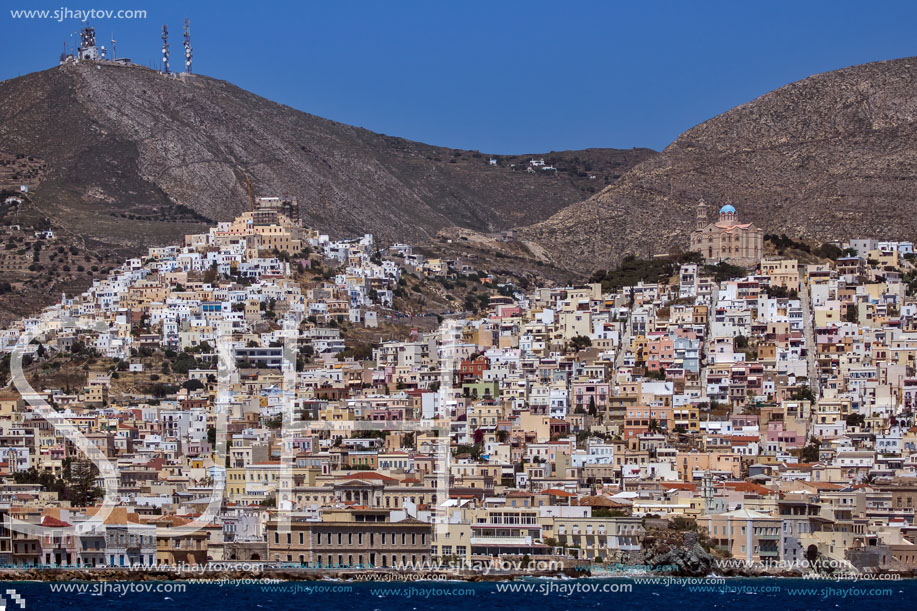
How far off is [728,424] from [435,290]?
43.0 m

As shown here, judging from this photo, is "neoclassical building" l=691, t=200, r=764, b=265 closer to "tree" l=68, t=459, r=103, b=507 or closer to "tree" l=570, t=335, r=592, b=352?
"tree" l=570, t=335, r=592, b=352

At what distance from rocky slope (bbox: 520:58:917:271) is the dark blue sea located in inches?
2197

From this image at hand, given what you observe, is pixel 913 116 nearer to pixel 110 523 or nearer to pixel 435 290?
pixel 435 290

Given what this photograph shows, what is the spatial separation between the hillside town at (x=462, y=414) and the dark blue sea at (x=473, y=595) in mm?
1229

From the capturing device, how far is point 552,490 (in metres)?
62.5

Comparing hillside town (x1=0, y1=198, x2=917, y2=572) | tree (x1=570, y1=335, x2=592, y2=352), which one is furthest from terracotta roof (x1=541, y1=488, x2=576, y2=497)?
tree (x1=570, y1=335, x2=592, y2=352)

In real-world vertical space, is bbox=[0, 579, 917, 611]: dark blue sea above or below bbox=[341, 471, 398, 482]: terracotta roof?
below

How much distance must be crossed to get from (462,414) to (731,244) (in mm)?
26912

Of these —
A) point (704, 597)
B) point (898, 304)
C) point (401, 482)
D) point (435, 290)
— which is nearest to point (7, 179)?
point (435, 290)

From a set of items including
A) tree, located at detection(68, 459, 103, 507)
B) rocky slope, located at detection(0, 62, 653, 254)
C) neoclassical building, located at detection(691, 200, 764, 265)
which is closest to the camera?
tree, located at detection(68, 459, 103, 507)

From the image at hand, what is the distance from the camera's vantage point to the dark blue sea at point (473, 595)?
5344 cm

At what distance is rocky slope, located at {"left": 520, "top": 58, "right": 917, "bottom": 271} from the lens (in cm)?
11625

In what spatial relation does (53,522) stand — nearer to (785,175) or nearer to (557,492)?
(557,492)

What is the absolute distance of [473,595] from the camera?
181 ft
